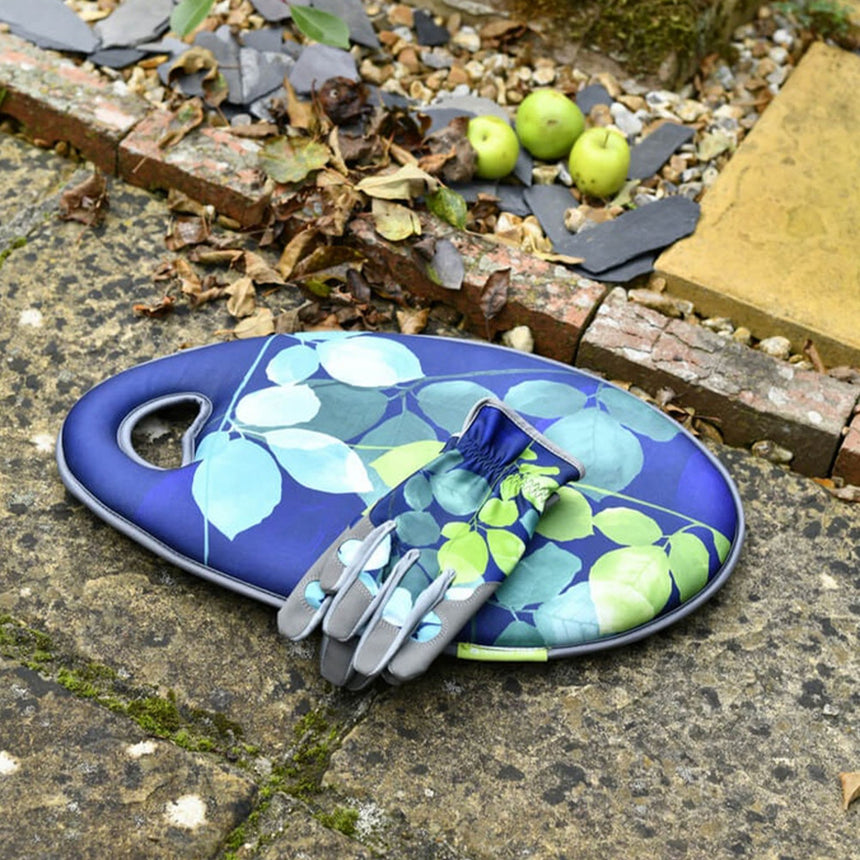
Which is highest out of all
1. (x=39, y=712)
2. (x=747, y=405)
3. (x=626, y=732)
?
(x=747, y=405)

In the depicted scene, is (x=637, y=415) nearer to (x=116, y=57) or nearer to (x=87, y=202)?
(x=87, y=202)

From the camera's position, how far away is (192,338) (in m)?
2.85

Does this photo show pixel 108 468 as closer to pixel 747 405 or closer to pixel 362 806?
pixel 362 806


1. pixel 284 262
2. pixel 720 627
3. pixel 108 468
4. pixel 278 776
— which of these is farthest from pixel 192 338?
pixel 720 627

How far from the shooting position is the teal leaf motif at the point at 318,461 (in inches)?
93.6

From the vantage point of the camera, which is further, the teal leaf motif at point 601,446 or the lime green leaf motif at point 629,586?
the teal leaf motif at point 601,446

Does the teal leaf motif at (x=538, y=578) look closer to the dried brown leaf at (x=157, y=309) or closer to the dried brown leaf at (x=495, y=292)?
the dried brown leaf at (x=495, y=292)

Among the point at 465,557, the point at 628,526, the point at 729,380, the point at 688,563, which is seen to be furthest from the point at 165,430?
the point at 729,380

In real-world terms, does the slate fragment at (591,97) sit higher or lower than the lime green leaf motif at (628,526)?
higher

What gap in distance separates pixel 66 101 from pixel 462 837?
86.5 inches

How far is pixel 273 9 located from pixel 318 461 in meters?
1.69

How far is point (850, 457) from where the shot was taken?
263 cm

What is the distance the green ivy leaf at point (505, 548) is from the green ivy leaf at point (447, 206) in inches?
→ 39.0

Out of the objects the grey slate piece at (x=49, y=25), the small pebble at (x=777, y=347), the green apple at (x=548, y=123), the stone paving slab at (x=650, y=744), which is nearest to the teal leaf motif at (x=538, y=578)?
the stone paving slab at (x=650, y=744)
